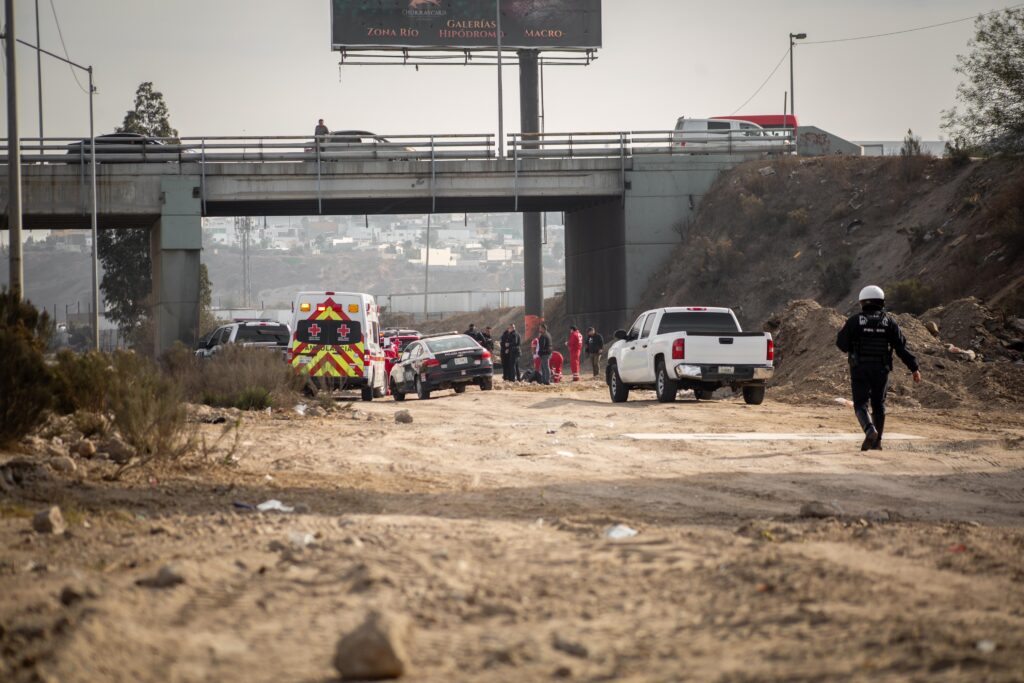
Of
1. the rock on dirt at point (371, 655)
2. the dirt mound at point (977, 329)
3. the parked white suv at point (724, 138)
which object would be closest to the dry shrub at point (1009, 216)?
the dirt mound at point (977, 329)

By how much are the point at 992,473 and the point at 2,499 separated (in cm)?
955

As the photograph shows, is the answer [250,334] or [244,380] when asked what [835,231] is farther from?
[244,380]

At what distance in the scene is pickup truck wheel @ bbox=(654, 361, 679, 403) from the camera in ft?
82.9

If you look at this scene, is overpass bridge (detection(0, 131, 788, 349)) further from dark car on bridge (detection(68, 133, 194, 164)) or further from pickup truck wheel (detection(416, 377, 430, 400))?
pickup truck wheel (detection(416, 377, 430, 400))

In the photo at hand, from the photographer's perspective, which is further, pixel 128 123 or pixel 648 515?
pixel 128 123

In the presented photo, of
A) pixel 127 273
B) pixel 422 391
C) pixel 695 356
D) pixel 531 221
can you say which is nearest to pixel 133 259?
pixel 127 273

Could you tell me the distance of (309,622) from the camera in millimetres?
6051

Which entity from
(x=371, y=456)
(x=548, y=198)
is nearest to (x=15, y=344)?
(x=371, y=456)

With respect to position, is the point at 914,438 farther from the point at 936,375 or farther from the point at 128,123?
the point at 128,123

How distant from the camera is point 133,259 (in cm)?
6719

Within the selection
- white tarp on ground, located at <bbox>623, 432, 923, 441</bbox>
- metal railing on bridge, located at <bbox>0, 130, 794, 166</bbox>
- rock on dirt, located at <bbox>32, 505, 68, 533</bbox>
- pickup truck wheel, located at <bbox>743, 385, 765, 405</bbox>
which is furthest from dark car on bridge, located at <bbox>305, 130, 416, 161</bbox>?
rock on dirt, located at <bbox>32, 505, 68, 533</bbox>

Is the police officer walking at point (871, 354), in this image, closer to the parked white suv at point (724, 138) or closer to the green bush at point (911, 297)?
the green bush at point (911, 297)

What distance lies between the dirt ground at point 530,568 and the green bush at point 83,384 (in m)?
2.69

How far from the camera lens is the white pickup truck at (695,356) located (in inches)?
968
